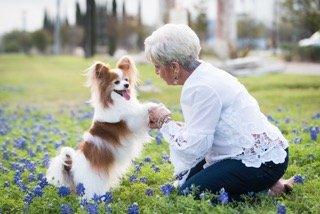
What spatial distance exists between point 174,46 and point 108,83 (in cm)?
95

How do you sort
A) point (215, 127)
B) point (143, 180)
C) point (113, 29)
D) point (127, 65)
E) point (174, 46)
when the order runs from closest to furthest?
point (174, 46), point (215, 127), point (127, 65), point (143, 180), point (113, 29)

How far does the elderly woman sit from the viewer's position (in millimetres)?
4773

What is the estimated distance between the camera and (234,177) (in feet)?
16.2

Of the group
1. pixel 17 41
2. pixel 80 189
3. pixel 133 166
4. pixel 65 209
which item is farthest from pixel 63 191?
pixel 17 41

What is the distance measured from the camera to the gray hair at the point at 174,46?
477 cm

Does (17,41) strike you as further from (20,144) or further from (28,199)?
(28,199)

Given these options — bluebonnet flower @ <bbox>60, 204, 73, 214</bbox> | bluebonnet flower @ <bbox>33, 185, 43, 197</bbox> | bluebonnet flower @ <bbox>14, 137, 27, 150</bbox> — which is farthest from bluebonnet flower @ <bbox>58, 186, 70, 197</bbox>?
bluebonnet flower @ <bbox>14, 137, 27, 150</bbox>

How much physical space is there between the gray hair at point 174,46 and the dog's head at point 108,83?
2.20 feet

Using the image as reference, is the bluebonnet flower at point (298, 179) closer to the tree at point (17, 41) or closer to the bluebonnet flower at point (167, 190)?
the bluebonnet flower at point (167, 190)

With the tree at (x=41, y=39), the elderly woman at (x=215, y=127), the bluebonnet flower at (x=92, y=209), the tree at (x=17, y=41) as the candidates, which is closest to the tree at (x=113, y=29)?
the tree at (x=41, y=39)

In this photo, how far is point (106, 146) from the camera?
5.46m

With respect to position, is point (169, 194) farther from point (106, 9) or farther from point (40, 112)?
point (106, 9)

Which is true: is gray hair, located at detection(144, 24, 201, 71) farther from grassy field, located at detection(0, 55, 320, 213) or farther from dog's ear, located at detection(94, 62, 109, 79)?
grassy field, located at detection(0, 55, 320, 213)

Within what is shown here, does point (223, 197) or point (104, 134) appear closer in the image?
point (223, 197)
